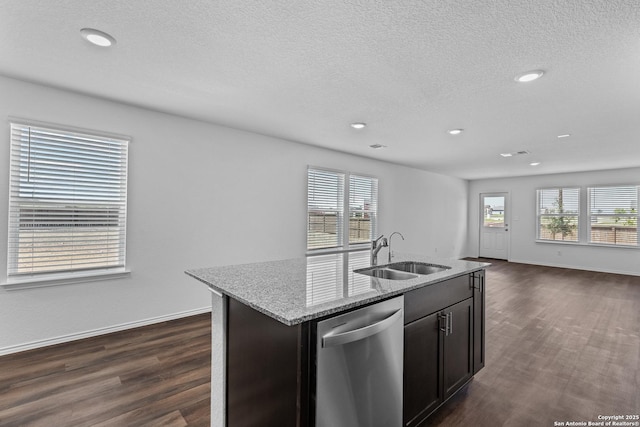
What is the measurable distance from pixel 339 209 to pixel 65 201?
3730mm

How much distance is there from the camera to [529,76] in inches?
94.3

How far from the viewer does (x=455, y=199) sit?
855cm

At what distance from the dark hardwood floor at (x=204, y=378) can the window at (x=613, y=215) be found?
424cm

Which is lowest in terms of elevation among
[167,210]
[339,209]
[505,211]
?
[167,210]

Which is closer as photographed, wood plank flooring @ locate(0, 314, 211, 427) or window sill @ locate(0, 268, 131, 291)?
wood plank flooring @ locate(0, 314, 211, 427)

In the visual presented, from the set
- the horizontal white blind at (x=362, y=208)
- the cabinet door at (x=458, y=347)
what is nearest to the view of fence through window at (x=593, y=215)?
the horizontal white blind at (x=362, y=208)

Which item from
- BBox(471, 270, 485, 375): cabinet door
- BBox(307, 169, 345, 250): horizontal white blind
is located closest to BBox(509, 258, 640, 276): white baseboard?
BBox(307, 169, 345, 250): horizontal white blind

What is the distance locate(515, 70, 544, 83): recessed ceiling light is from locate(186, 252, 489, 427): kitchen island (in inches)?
60.7

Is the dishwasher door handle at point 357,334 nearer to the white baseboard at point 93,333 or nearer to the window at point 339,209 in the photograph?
the white baseboard at point 93,333

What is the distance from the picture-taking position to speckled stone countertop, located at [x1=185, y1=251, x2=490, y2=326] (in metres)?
1.29

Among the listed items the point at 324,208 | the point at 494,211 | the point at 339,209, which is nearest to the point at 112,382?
the point at 324,208

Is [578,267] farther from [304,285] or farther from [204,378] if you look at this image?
[204,378]

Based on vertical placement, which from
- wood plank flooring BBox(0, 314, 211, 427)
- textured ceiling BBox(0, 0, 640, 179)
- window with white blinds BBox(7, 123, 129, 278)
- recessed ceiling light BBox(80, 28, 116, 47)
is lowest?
wood plank flooring BBox(0, 314, 211, 427)

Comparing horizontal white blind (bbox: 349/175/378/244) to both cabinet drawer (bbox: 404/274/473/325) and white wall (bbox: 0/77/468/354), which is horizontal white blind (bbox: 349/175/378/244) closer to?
white wall (bbox: 0/77/468/354)
